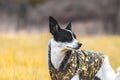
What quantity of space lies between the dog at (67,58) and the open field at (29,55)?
156 cm

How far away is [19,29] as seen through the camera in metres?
31.7

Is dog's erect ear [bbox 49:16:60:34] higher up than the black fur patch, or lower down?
higher up

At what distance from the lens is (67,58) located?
925cm

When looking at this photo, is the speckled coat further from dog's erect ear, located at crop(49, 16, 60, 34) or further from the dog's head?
dog's erect ear, located at crop(49, 16, 60, 34)

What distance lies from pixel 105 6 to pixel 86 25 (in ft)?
11.2

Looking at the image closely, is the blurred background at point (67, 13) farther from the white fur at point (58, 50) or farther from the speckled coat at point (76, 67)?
the white fur at point (58, 50)

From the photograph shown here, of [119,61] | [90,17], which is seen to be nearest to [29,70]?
[119,61]

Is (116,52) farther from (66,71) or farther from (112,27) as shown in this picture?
(112,27)

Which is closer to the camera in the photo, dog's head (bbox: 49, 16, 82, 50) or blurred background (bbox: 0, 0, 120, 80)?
dog's head (bbox: 49, 16, 82, 50)

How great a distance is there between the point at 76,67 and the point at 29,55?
8072 millimetres

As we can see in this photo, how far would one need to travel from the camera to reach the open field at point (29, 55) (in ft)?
37.3

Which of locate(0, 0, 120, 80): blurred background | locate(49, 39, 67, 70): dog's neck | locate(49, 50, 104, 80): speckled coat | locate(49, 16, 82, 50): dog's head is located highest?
locate(49, 16, 82, 50): dog's head

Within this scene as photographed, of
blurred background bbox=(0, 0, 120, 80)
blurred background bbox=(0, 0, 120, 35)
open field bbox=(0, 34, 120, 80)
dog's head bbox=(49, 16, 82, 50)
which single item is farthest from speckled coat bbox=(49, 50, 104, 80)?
blurred background bbox=(0, 0, 120, 35)

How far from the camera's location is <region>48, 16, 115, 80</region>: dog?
9.12 meters
